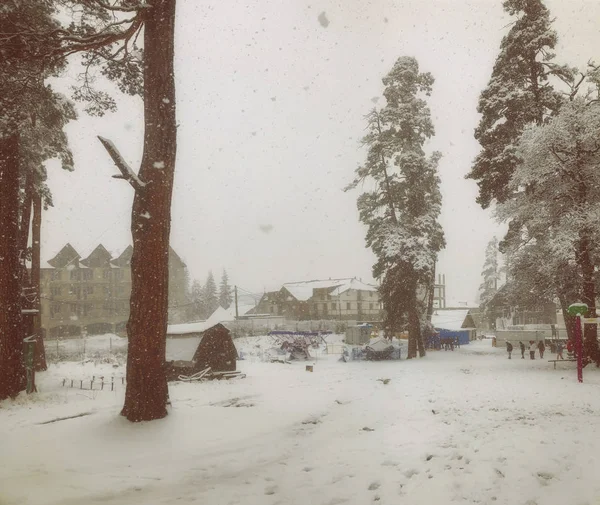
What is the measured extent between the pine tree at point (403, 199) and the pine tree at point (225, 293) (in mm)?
58321

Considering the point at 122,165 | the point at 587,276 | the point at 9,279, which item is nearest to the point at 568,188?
the point at 587,276

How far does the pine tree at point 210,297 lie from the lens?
254ft

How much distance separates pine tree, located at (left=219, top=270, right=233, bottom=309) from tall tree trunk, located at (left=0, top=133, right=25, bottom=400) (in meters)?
71.3

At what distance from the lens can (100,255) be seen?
59625 mm

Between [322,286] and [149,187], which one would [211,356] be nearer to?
[149,187]

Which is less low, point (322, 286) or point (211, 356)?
point (322, 286)

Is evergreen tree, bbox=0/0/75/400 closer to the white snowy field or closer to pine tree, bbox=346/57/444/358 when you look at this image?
the white snowy field

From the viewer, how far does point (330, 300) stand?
6638 centimetres

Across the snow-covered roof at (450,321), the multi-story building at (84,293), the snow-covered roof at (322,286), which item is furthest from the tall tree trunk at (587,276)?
the snow-covered roof at (322,286)

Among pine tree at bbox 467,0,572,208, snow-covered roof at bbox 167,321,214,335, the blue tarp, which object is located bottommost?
the blue tarp

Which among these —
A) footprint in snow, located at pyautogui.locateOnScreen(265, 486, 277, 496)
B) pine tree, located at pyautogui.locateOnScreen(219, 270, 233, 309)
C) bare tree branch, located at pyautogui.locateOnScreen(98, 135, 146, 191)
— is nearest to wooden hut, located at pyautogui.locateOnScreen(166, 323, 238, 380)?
bare tree branch, located at pyautogui.locateOnScreen(98, 135, 146, 191)

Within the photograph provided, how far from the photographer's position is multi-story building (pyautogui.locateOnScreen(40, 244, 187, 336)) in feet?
178

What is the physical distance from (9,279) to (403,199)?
21.5 meters

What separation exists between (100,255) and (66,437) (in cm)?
5859
